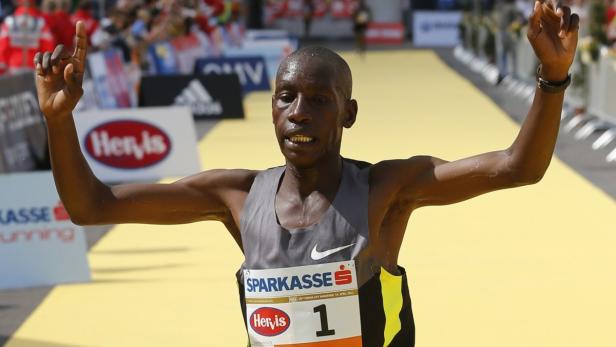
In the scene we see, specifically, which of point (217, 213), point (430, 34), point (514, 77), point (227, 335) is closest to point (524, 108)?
point (514, 77)

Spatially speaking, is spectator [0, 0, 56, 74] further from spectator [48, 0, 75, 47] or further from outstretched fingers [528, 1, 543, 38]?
outstretched fingers [528, 1, 543, 38]

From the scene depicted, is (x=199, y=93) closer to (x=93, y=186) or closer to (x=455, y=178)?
(x=93, y=186)

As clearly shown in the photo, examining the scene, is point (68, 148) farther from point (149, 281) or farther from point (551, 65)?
point (149, 281)

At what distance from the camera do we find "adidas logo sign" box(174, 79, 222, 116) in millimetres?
20891

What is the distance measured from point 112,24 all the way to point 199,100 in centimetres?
256

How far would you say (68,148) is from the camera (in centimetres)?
399

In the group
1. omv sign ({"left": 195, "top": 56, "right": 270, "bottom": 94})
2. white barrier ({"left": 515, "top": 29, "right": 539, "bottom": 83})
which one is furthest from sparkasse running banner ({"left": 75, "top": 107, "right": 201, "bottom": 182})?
omv sign ({"left": 195, "top": 56, "right": 270, "bottom": 94})

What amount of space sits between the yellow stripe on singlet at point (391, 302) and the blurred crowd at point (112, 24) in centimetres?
879

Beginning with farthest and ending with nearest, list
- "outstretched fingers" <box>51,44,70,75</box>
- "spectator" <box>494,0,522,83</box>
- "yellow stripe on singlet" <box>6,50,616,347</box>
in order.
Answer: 1. "spectator" <box>494,0,522,83</box>
2. "yellow stripe on singlet" <box>6,50,616,347</box>
3. "outstretched fingers" <box>51,44,70,75</box>

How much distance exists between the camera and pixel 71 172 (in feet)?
13.2

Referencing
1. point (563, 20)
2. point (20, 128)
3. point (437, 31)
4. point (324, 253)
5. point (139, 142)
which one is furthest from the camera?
point (437, 31)

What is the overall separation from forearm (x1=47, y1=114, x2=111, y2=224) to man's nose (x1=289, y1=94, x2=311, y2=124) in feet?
2.16

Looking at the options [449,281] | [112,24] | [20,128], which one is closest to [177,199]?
[449,281]

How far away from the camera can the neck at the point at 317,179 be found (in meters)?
4.12
